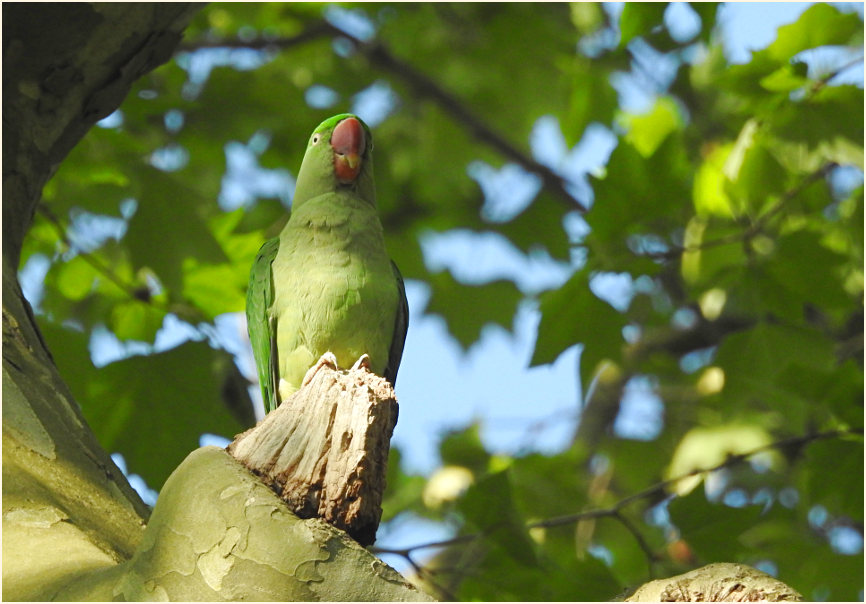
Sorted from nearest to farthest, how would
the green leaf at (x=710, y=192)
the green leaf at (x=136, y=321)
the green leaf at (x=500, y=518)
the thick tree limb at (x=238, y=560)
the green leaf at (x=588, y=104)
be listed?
the thick tree limb at (x=238, y=560) → the green leaf at (x=500, y=518) → the green leaf at (x=136, y=321) → the green leaf at (x=710, y=192) → the green leaf at (x=588, y=104)

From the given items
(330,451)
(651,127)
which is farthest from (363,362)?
(651,127)

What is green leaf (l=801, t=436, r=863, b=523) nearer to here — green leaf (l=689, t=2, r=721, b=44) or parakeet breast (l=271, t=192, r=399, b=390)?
green leaf (l=689, t=2, r=721, b=44)

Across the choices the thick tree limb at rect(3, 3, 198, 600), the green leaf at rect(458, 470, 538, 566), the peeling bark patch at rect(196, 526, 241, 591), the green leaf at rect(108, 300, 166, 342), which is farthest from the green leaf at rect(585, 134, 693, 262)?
the peeling bark patch at rect(196, 526, 241, 591)

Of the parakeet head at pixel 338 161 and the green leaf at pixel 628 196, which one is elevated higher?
the green leaf at pixel 628 196

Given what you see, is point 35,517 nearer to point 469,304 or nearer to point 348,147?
point 348,147

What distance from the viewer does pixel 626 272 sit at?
12.6 feet

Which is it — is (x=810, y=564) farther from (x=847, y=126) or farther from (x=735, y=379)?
(x=847, y=126)

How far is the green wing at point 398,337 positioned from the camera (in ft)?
9.87

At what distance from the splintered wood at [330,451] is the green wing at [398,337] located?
2.68 ft

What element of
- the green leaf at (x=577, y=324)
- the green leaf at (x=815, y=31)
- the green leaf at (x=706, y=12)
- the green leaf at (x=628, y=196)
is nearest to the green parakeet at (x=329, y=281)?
the green leaf at (x=577, y=324)

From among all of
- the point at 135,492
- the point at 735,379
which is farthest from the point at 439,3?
the point at 135,492

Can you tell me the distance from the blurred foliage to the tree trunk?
0.77 m

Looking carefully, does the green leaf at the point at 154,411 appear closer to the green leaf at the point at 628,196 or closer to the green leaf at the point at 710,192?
the green leaf at the point at 628,196

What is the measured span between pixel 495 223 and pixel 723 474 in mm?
2883
